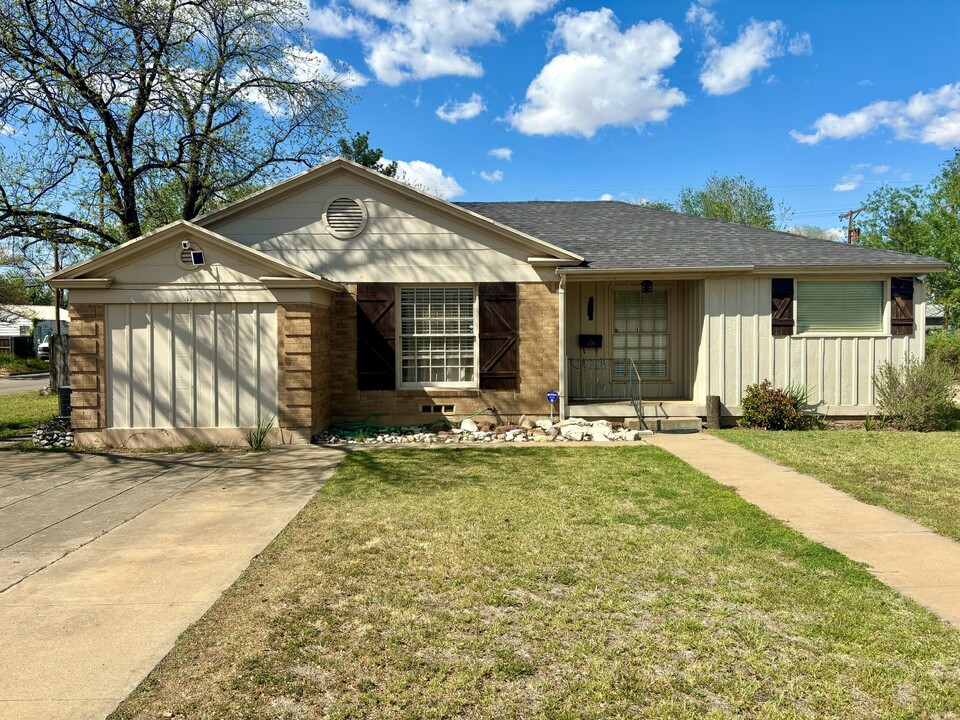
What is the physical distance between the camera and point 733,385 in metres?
11.1

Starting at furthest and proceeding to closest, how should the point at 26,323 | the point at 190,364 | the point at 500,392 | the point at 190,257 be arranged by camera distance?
1. the point at 26,323
2. the point at 500,392
3. the point at 190,364
4. the point at 190,257

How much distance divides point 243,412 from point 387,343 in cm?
289

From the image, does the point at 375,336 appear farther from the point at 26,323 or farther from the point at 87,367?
the point at 26,323

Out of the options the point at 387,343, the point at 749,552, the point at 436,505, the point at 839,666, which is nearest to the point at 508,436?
the point at 387,343

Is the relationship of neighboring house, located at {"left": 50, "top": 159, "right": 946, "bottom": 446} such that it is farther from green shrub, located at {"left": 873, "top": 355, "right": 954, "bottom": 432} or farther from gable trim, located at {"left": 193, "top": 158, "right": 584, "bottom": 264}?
green shrub, located at {"left": 873, "top": 355, "right": 954, "bottom": 432}

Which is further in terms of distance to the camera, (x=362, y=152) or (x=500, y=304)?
(x=362, y=152)

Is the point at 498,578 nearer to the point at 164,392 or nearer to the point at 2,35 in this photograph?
the point at 164,392

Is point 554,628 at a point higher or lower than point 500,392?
lower

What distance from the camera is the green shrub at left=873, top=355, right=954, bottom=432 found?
10.4 meters

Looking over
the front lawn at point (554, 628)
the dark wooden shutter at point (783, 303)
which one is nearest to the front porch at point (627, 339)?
the dark wooden shutter at point (783, 303)

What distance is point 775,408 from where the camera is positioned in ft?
34.6

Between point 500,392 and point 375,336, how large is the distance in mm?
2658

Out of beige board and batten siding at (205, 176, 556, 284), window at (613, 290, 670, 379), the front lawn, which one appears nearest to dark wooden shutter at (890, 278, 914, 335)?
window at (613, 290, 670, 379)

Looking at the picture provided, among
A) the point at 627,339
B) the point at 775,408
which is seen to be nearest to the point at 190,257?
the point at 627,339
